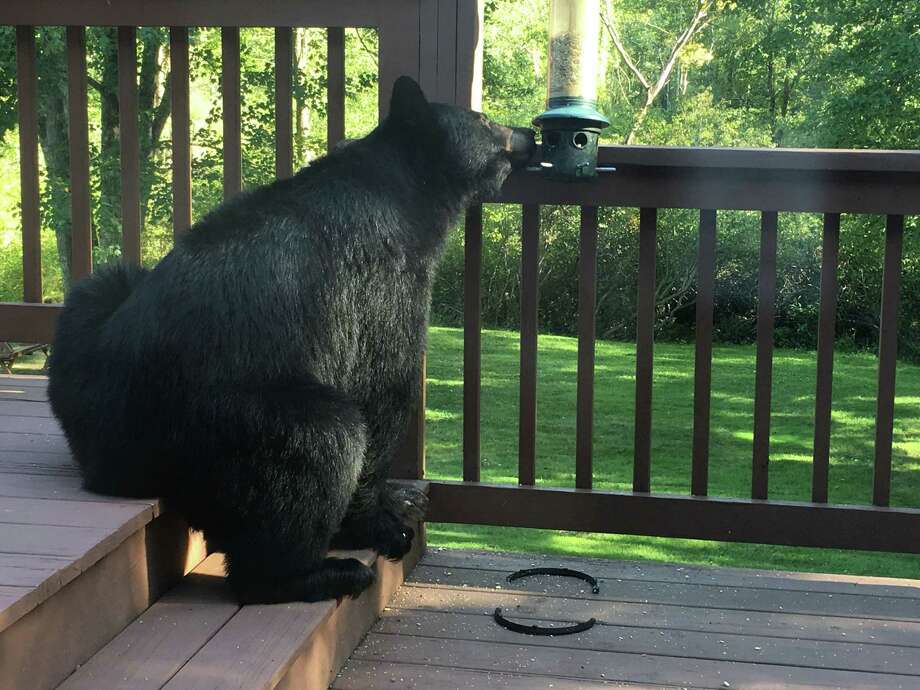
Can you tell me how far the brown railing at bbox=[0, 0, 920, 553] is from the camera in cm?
320

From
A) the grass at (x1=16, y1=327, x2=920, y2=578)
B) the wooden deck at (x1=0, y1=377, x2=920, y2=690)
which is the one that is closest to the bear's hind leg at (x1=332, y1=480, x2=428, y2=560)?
the wooden deck at (x1=0, y1=377, x2=920, y2=690)

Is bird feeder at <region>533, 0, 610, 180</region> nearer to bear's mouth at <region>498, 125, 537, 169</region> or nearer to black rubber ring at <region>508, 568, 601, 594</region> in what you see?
bear's mouth at <region>498, 125, 537, 169</region>

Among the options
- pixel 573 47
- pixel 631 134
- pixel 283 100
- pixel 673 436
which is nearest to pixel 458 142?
pixel 573 47

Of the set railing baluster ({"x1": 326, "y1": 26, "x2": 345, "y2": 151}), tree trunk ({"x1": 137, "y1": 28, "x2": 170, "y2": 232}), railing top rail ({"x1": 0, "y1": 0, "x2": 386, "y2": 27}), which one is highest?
tree trunk ({"x1": 137, "y1": 28, "x2": 170, "y2": 232})

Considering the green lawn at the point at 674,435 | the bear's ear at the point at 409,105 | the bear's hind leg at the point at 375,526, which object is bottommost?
the green lawn at the point at 674,435

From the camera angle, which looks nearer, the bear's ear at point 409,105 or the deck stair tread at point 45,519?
the deck stair tread at point 45,519

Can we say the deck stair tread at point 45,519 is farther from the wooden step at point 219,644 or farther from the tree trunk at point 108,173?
the tree trunk at point 108,173

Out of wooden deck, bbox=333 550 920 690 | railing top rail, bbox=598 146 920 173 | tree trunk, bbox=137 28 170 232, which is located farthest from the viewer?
tree trunk, bbox=137 28 170 232

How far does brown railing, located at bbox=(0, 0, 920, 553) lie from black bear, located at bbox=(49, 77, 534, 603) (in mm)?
642

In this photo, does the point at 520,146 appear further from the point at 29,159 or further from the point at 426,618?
the point at 29,159

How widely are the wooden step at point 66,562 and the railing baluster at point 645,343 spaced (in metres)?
1.48

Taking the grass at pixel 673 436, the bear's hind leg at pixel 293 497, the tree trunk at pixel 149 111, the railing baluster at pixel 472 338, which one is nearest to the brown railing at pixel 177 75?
the railing baluster at pixel 472 338

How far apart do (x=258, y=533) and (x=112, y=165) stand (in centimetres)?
1003

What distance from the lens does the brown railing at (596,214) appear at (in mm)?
3203
